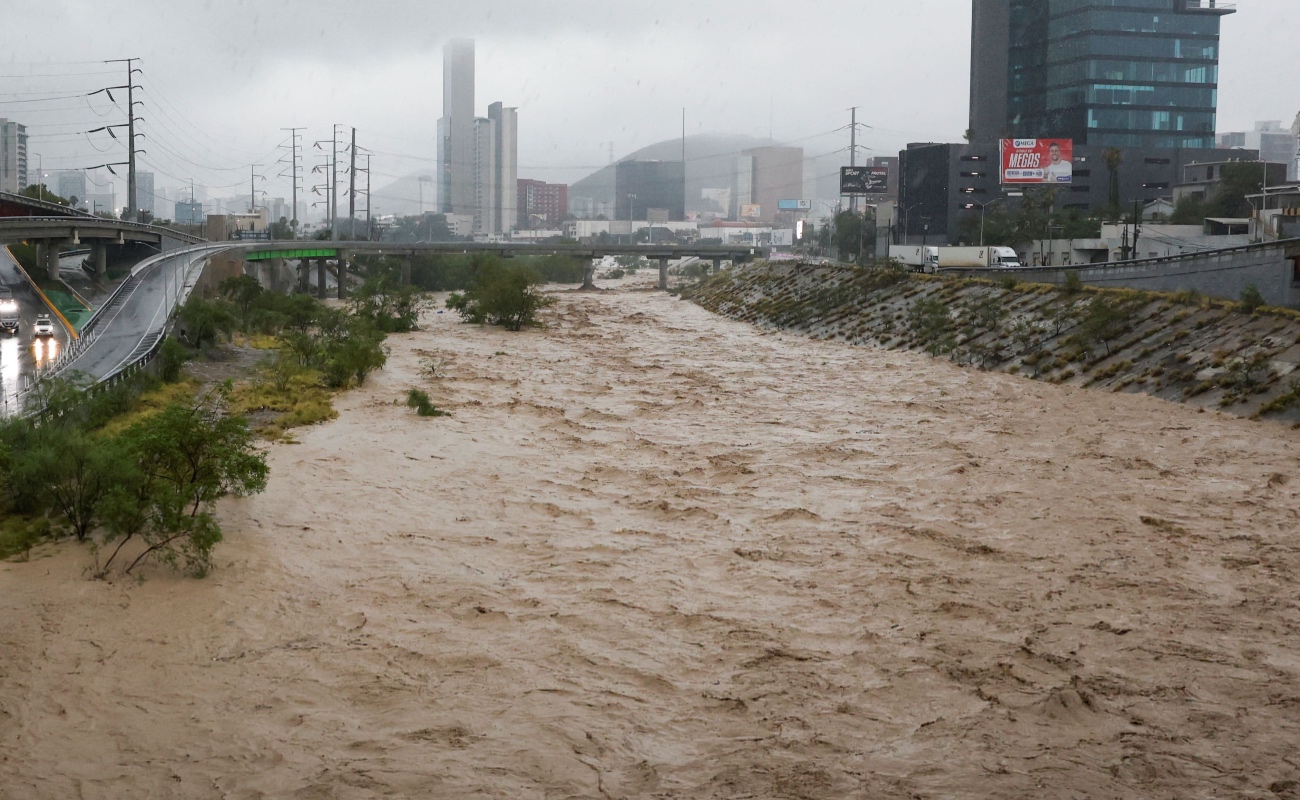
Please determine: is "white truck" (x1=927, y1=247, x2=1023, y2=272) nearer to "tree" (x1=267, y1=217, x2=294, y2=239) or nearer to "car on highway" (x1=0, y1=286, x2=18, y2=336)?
"car on highway" (x1=0, y1=286, x2=18, y2=336)

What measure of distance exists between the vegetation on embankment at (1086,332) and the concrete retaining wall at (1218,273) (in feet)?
9.64

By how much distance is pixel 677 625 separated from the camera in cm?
1834

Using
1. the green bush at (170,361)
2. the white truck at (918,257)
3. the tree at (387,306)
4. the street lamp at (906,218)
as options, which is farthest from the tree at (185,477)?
the street lamp at (906,218)

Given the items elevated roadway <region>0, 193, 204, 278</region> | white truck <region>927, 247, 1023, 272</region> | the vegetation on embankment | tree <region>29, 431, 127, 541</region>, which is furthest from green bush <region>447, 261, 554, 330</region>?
tree <region>29, 431, 127, 541</region>

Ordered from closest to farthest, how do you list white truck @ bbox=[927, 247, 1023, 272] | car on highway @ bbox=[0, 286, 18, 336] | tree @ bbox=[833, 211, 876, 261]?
car on highway @ bbox=[0, 286, 18, 336] → white truck @ bbox=[927, 247, 1023, 272] → tree @ bbox=[833, 211, 876, 261]

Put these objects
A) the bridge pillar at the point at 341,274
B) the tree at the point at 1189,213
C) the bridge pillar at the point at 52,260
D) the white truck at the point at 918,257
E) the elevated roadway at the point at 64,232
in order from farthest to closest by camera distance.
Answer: the bridge pillar at the point at 341,274 < the tree at the point at 1189,213 < the white truck at the point at 918,257 < the bridge pillar at the point at 52,260 < the elevated roadway at the point at 64,232

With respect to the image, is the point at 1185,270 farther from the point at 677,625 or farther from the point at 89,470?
the point at 89,470

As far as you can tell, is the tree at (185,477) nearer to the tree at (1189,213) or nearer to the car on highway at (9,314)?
the car on highway at (9,314)

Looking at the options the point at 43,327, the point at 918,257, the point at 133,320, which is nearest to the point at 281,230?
the point at 918,257

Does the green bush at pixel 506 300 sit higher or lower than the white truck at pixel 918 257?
lower

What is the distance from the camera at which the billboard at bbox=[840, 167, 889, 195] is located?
14812cm

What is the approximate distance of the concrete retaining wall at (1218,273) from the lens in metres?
47.1

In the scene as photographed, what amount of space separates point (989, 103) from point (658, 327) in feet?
293

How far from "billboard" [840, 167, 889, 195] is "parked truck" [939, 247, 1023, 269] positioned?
7048 cm
